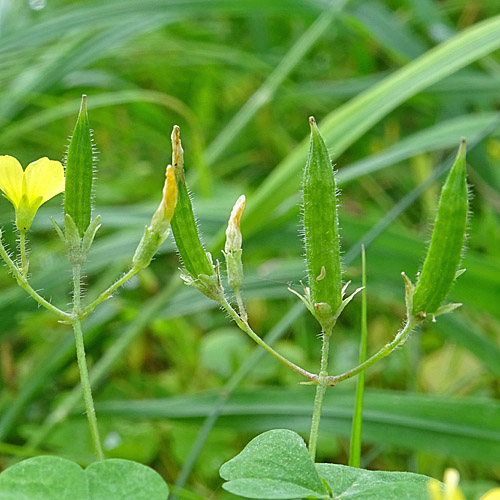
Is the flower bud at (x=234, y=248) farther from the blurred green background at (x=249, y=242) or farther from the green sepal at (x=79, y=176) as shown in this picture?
the blurred green background at (x=249, y=242)

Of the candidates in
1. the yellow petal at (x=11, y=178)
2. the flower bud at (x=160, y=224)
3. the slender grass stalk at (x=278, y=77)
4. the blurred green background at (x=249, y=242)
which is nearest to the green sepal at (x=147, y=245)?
the flower bud at (x=160, y=224)

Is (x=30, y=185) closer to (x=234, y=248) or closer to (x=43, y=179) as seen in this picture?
(x=43, y=179)

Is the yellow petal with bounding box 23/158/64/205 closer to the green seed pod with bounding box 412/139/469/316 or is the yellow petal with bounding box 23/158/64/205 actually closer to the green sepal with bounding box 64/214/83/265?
the green sepal with bounding box 64/214/83/265

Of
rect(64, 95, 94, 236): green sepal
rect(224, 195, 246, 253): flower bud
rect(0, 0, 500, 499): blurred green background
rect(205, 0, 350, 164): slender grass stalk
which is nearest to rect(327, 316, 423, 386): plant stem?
rect(224, 195, 246, 253): flower bud

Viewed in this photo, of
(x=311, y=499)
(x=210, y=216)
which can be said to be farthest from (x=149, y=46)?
(x=311, y=499)

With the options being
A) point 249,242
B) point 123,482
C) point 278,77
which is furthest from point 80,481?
point 278,77

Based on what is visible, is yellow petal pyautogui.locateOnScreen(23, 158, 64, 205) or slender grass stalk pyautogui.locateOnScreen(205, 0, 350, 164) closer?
yellow petal pyautogui.locateOnScreen(23, 158, 64, 205)

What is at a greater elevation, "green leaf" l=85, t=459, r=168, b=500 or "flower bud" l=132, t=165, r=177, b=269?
"flower bud" l=132, t=165, r=177, b=269
